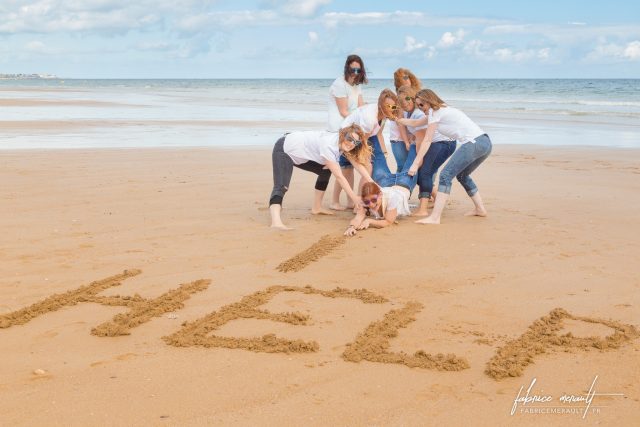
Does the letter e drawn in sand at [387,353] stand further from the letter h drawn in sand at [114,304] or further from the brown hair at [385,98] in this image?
the brown hair at [385,98]

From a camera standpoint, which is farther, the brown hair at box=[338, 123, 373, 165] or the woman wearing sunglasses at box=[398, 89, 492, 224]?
the woman wearing sunglasses at box=[398, 89, 492, 224]

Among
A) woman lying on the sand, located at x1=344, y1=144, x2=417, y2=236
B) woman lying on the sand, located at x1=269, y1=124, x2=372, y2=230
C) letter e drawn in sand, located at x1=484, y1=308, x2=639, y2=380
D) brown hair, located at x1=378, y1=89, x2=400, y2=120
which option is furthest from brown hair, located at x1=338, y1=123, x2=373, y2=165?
letter e drawn in sand, located at x1=484, y1=308, x2=639, y2=380

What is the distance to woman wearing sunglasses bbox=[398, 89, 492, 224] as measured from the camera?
23.7ft

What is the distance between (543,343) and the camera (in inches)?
161

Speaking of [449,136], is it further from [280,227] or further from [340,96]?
[280,227]

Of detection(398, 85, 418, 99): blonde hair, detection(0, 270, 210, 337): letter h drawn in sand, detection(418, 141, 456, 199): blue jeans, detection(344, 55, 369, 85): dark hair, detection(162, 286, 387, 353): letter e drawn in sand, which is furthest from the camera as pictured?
detection(344, 55, 369, 85): dark hair

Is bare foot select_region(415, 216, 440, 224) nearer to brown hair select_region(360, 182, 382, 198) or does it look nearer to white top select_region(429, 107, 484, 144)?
brown hair select_region(360, 182, 382, 198)

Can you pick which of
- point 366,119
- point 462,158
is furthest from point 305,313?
point 462,158

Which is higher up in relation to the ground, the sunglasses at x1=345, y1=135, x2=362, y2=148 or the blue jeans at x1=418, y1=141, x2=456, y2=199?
the sunglasses at x1=345, y1=135, x2=362, y2=148

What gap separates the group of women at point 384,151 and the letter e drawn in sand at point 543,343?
264 cm

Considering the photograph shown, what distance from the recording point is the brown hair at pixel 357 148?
23.1ft

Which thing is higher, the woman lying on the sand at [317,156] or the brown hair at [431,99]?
the brown hair at [431,99]

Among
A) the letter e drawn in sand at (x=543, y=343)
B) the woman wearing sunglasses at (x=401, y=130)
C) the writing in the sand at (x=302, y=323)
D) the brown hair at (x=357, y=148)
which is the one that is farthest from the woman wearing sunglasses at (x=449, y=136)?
the letter e drawn in sand at (x=543, y=343)

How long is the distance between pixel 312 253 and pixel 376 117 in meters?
1.98
